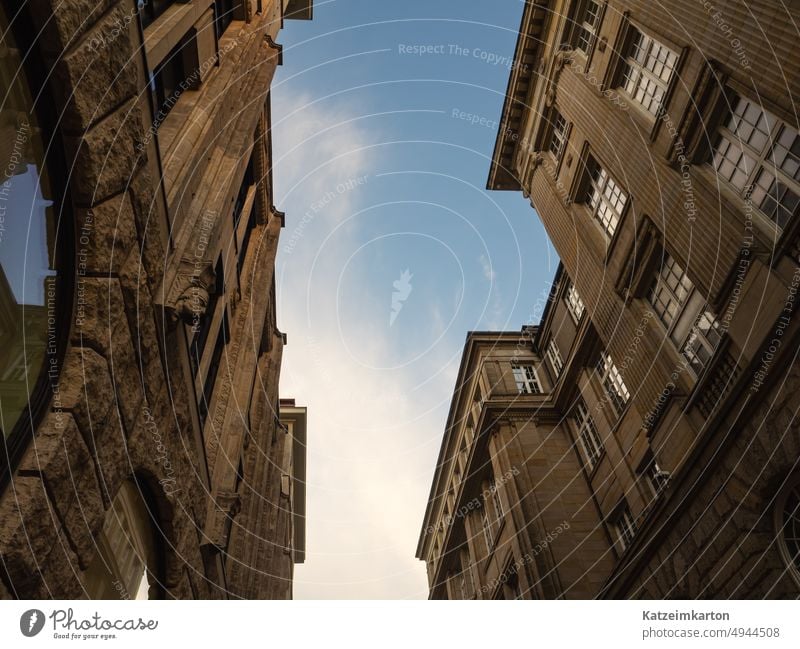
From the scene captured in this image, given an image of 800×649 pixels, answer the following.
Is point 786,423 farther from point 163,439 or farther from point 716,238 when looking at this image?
point 163,439

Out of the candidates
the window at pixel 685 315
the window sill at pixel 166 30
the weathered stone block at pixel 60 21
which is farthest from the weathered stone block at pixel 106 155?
the window at pixel 685 315

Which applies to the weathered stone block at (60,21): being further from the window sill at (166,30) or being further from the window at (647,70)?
the window at (647,70)

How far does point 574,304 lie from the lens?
26969 mm

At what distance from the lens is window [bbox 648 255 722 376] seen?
45.7ft

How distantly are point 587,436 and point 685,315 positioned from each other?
11.4 meters

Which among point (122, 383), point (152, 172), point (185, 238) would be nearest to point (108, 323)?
point (122, 383)

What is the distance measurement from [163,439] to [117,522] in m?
1.81

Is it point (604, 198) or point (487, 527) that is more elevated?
point (604, 198)

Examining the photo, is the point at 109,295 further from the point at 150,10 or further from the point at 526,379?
the point at 526,379

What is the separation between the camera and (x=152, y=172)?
28.7 ft

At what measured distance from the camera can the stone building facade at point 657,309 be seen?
10562 mm

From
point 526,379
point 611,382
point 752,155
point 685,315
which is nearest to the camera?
point 752,155

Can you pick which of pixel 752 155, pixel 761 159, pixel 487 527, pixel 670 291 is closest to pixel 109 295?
pixel 761 159
